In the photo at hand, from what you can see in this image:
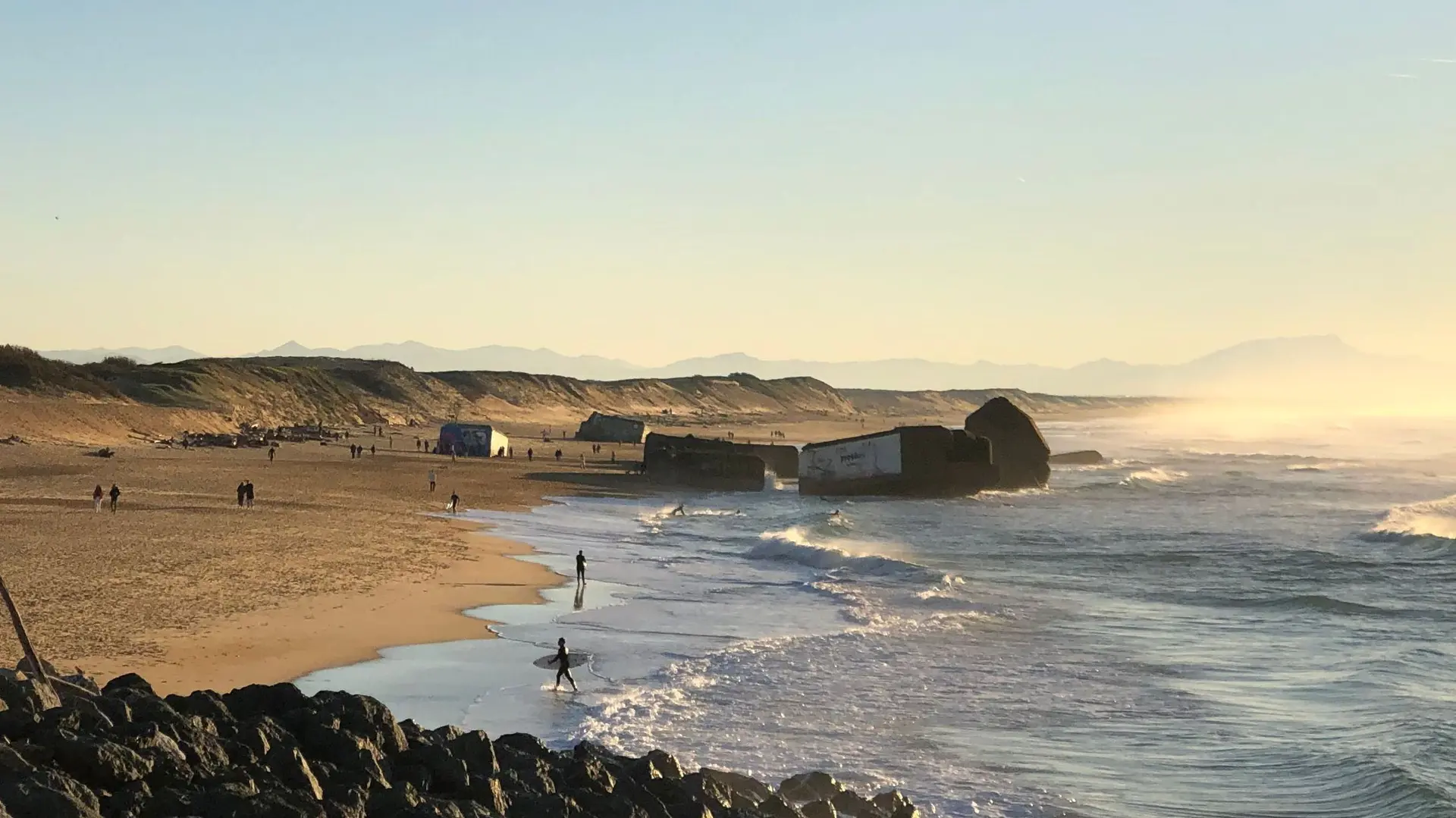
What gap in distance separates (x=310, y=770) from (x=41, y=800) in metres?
2.31

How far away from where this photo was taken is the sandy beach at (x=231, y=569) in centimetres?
1720

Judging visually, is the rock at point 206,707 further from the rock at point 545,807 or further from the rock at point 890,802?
the rock at point 890,802

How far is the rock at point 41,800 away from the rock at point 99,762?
89cm

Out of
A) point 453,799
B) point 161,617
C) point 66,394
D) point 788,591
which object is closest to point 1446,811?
point 453,799

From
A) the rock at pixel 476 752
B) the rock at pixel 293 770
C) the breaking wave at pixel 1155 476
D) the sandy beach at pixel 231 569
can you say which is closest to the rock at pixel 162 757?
the rock at pixel 293 770

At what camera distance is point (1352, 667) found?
781 inches

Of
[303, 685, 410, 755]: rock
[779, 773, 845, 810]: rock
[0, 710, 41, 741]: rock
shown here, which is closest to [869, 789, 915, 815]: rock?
[779, 773, 845, 810]: rock

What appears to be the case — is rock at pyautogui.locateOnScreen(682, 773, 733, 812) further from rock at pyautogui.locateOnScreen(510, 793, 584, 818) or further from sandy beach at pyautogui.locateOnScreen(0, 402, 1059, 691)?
sandy beach at pyautogui.locateOnScreen(0, 402, 1059, 691)

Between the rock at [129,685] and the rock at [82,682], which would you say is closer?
the rock at [129,685]

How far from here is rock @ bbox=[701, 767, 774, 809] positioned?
461 inches

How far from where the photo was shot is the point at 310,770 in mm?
9812

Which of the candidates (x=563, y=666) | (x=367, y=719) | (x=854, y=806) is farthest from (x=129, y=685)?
(x=854, y=806)

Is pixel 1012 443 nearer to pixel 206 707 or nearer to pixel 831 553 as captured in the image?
pixel 831 553

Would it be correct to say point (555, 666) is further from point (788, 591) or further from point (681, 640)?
point (788, 591)
